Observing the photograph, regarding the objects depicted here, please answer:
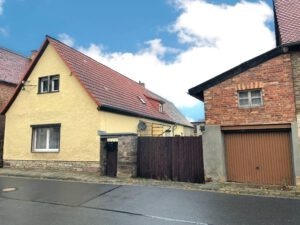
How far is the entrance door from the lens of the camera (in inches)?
575

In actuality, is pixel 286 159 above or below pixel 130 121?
below

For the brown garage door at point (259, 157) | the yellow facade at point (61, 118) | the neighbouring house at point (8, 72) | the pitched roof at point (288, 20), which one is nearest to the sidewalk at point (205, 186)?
the brown garage door at point (259, 157)

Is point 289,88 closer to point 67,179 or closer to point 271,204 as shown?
point 271,204

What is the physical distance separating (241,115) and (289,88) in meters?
2.02

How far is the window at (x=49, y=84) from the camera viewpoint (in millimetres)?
17938

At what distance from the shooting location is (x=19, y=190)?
432 inches

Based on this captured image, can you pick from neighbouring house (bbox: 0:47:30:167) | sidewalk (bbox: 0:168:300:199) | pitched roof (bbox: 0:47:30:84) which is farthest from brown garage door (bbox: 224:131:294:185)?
pitched roof (bbox: 0:47:30:84)

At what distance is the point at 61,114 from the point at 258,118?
34.2 ft

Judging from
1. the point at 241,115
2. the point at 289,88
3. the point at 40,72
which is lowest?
the point at 241,115

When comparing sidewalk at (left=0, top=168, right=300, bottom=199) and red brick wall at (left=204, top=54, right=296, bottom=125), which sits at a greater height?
red brick wall at (left=204, top=54, right=296, bottom=125)

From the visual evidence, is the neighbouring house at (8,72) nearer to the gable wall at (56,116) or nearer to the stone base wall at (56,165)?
the stone base wall at (56,165)

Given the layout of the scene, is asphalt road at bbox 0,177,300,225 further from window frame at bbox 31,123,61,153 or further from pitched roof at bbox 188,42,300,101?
window frame at bbox 31,123,61,153

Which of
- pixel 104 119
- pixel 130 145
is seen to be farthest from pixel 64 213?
pixel 104 119

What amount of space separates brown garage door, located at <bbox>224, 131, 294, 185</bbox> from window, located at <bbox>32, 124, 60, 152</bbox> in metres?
9.48
